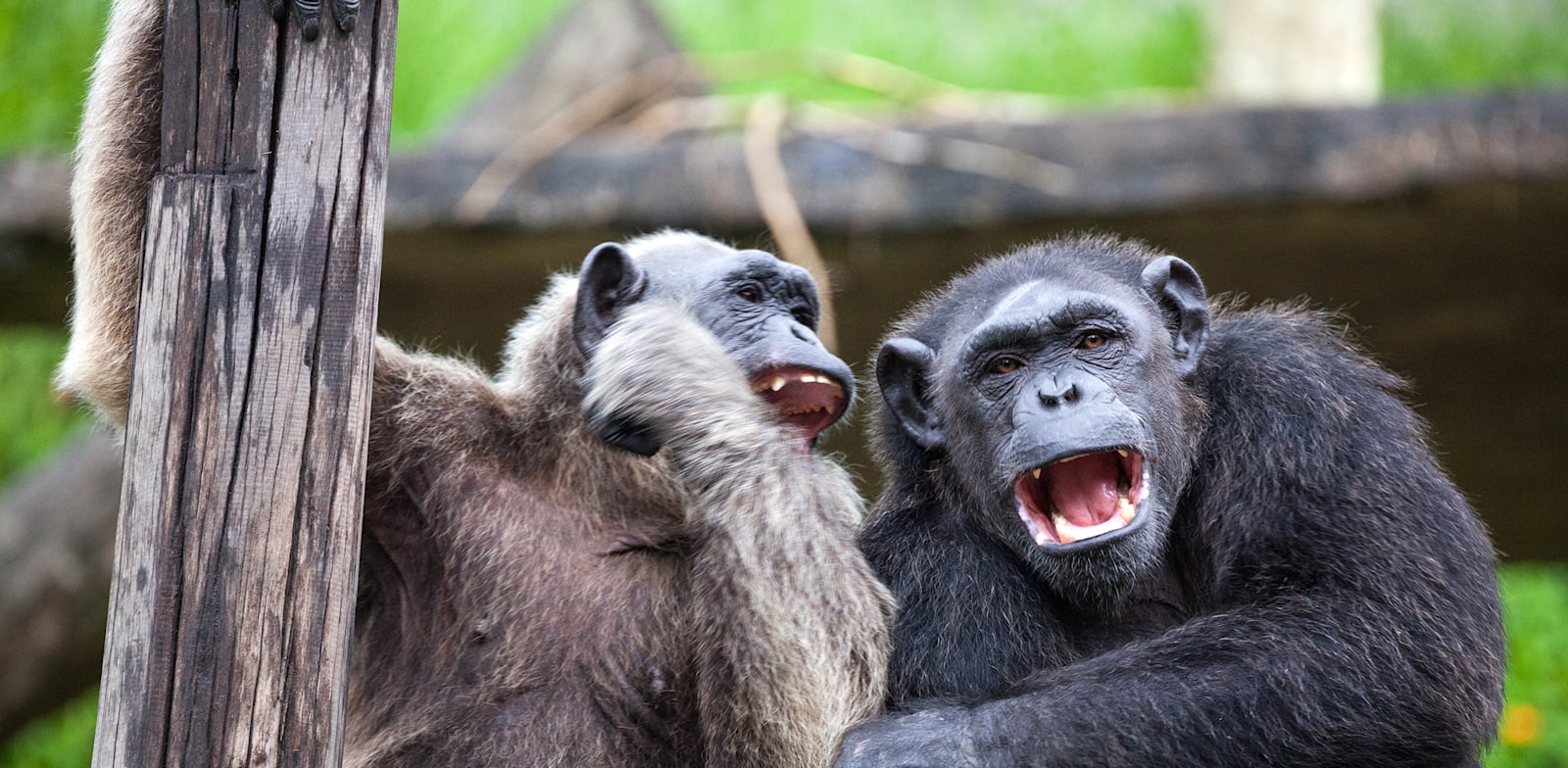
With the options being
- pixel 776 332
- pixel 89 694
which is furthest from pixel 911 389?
pixel 89 694

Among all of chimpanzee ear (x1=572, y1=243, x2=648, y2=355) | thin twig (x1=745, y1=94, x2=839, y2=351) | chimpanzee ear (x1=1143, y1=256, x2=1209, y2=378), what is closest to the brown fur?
chimpanzee ear (x1=572, y1=243, x2=648, y2=355)

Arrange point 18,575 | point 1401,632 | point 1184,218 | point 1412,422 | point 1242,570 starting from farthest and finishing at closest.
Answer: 1. point 18,575
2. point 1184,218
3. point 1412,422
4. point 1242,570
5. point 1401,632

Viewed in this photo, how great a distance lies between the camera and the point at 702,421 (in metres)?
4.18

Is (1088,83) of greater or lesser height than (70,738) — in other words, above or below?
above

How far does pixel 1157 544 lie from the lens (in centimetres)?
413

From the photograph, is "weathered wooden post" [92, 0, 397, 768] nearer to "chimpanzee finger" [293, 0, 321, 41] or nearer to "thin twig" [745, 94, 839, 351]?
"chimpanzee finger" [293, 0, 321, 41]

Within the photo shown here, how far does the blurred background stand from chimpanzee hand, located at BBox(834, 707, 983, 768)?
4.40ft

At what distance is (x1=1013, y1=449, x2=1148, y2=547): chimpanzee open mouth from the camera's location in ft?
13.7

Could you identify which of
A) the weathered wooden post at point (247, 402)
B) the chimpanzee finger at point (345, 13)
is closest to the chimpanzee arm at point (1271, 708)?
the weathered wooden post at point (247, 402)

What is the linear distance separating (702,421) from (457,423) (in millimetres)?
814

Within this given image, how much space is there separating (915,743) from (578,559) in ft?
3.90

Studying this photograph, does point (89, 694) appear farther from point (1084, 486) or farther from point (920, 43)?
point (1084, 486)

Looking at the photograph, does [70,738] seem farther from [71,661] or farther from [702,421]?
[702,421]

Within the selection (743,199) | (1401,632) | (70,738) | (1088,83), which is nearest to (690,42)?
(1088,83)
